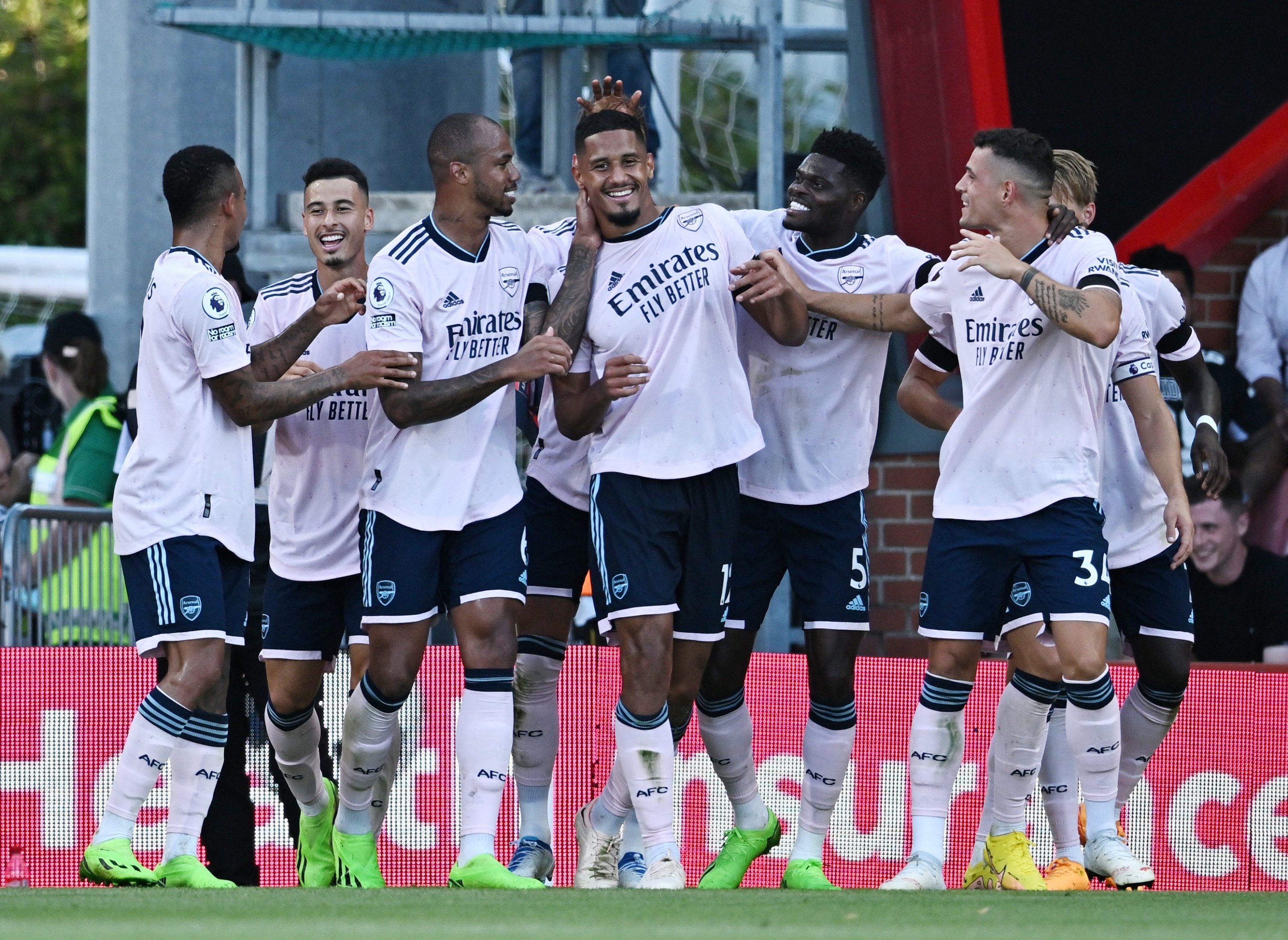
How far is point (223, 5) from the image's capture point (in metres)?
10.9

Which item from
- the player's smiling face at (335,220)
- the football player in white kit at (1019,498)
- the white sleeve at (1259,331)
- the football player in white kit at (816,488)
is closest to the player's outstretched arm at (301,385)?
the player's smiling face at (335,220)

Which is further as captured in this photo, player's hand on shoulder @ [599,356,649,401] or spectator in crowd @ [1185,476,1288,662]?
spectator in crowd @ [1185,476,1288,662]

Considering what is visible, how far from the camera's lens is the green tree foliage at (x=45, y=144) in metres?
32.3

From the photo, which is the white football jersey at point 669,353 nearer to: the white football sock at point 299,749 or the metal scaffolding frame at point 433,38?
the white football sock at point 299,749

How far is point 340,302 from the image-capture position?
6.57 metres

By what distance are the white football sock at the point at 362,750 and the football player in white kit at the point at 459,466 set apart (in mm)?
10

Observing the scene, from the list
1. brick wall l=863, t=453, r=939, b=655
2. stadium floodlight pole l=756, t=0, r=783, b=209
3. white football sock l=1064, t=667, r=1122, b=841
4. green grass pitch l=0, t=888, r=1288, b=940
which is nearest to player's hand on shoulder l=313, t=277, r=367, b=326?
green grass pitch l=0, t=888, r=1288, b=940

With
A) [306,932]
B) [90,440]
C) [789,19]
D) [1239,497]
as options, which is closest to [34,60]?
[789,19]

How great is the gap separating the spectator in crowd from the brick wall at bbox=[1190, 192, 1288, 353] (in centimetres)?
117

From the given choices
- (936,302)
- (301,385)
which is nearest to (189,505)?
(301,385)

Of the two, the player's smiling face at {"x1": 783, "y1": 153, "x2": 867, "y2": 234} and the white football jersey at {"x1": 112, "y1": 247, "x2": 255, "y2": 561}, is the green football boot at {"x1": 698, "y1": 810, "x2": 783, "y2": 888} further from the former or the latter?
the player's smiling face at {"x1": 783, "y1": 153, "x2": 867, "y2": 234}

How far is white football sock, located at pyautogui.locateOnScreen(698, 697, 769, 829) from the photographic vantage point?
704 cm

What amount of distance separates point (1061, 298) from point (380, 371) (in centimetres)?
210

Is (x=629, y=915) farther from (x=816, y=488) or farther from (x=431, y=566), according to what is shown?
(x=816, y=488)
